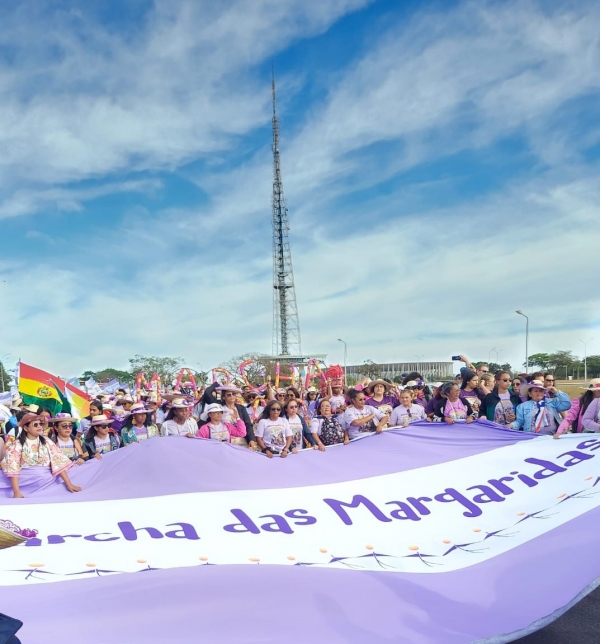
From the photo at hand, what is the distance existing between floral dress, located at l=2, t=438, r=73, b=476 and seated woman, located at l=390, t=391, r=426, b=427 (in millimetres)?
4196

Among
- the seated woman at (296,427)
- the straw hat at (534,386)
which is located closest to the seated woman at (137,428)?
the seated woman at (296,427)

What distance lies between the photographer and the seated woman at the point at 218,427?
7230mm

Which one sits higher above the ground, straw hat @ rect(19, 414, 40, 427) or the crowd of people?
straw hat @ rect(19, 414, 40, 427)


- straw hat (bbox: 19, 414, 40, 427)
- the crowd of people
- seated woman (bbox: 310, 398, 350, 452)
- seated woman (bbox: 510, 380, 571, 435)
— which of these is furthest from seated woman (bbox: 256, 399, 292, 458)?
seated woman (bbox: 510, 380, 571, 435)

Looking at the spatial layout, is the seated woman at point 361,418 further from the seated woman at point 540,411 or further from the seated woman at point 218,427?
the seated woman at point 540,411

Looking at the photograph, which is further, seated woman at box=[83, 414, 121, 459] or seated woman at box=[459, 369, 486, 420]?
seated woman at box=[459, 369, 486, 420]

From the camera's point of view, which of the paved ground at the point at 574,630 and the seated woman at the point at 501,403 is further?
the seated woman at the point at 501,403

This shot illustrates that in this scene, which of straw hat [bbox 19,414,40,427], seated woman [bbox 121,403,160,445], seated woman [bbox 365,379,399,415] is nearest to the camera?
straw hat [bbox 19,414,40,427]

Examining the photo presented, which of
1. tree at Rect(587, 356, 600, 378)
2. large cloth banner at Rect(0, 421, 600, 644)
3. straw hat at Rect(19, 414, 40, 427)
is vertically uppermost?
straw hat at Rect(19, 414, 40, 427)

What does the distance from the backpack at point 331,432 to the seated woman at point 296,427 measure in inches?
7.4

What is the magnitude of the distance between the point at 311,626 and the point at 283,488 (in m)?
2.48

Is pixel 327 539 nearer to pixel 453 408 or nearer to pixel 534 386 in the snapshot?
pixel 453 408

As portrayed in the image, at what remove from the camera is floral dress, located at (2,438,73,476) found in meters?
6.29

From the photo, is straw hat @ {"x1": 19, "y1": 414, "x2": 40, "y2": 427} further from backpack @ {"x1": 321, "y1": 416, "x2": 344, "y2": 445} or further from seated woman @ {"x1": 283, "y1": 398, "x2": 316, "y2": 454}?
backpack @ {"x1": 321, "y1": 416, "x2": 344, "y2": 445}
